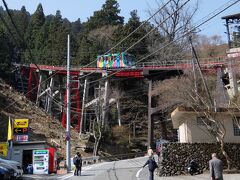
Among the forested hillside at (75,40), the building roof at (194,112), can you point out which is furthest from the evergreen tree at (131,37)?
the building roof at (194,112)

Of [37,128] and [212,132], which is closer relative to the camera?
[212,132]

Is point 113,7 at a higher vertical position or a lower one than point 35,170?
higher

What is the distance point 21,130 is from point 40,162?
6.63 metres

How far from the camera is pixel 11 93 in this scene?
73.1 m

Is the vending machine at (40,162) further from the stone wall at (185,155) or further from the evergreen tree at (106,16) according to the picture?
the evergreen tree at (106,16)

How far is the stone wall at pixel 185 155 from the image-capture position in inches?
953

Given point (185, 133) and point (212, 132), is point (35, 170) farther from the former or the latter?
point (212, 132)

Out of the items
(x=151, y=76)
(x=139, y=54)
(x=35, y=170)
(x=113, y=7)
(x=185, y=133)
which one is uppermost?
(x=113, y=7)

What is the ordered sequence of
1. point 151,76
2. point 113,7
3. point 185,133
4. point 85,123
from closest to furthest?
point 185,133 → point 151,76 → point 85,123 → point 113,7

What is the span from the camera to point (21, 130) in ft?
109

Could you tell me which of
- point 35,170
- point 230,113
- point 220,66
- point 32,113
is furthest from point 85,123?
point 230,113

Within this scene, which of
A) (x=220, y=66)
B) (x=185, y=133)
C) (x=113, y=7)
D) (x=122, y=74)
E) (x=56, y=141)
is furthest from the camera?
(x=113, y=7)

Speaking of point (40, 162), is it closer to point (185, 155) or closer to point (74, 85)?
point (185, 155)

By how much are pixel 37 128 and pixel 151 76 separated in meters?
22.9
